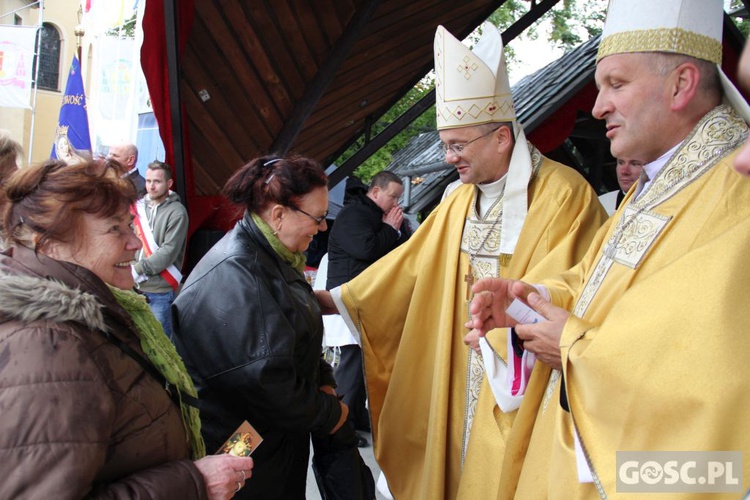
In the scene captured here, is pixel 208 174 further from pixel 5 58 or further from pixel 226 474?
pixel 5 58

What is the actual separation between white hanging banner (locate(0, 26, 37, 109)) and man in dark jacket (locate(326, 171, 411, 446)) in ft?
38.1

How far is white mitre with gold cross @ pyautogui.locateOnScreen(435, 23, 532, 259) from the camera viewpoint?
8.94ft

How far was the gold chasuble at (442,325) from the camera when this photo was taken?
2578 mm

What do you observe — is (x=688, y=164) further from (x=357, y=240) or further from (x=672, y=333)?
(x=357, y=240)

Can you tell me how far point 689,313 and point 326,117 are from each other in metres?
6.54

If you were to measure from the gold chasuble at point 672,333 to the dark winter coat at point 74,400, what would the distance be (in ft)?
2.95

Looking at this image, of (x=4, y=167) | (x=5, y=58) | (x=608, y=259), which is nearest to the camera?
(x=608, y=259)

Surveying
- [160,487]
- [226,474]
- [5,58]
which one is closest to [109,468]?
[160,487]

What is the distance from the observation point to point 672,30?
6.09 ft

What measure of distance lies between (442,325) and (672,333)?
4.64 ft

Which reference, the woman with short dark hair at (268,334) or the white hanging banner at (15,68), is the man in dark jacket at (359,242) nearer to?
the woman with short dark hair at (268,334)

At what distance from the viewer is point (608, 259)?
1.90 m

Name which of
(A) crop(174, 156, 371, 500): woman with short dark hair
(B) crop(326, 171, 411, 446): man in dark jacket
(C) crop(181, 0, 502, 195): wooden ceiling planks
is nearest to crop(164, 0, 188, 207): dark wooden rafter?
(C) crop(181, 0, 502, 195): wooden ceiling planks

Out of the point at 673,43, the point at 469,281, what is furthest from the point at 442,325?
the point at 673,43
